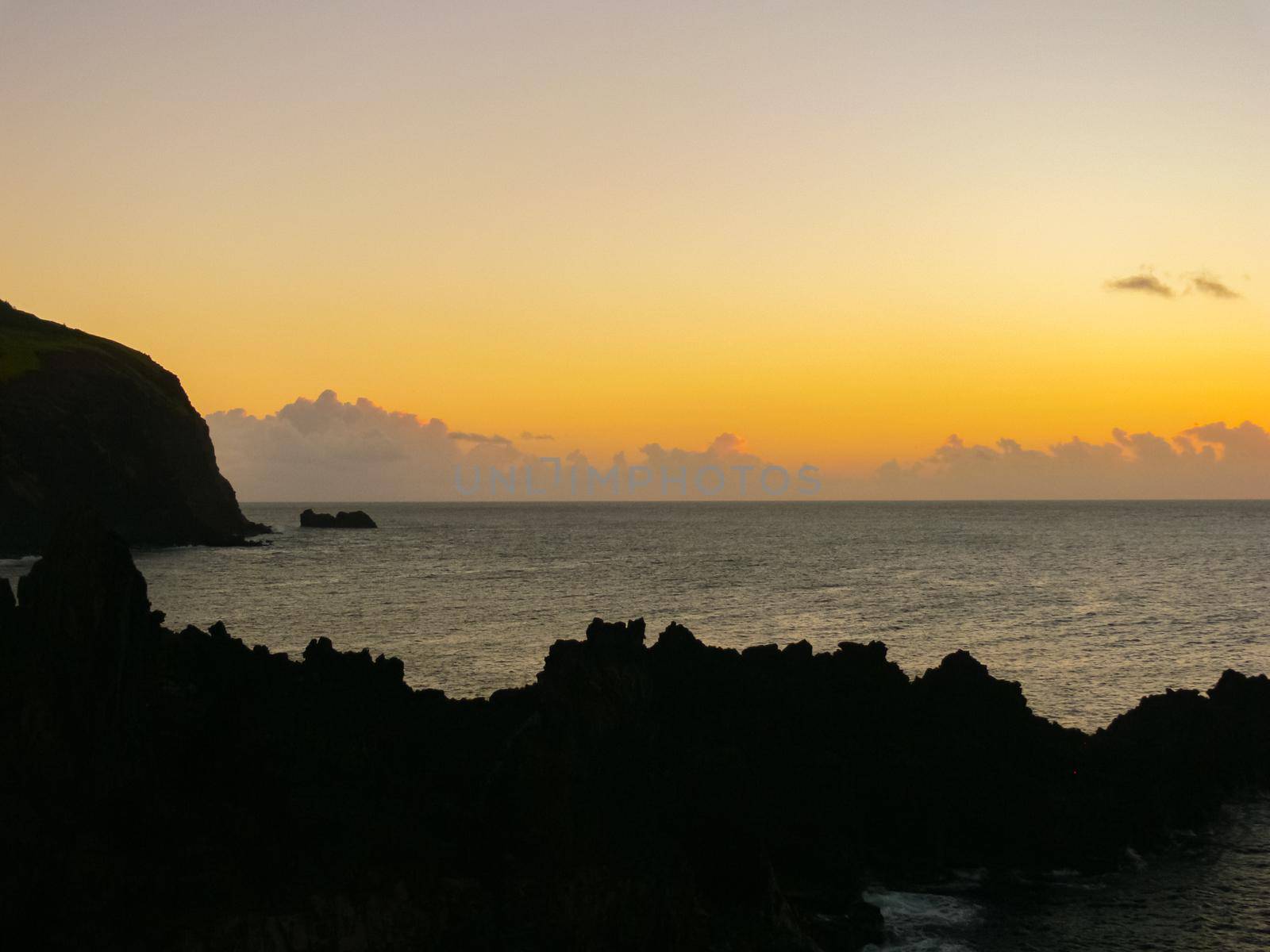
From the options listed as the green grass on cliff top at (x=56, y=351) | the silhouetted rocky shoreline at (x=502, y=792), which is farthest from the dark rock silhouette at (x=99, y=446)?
the silhouetted rocky shoreline at (x=502, y=792)

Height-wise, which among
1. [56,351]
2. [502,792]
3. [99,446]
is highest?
[56,351]

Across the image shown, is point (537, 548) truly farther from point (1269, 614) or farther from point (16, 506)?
point (1269, 614)

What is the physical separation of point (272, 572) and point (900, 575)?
2673 inches

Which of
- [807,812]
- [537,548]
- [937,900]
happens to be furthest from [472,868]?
[537,548]

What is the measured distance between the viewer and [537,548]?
166 meters

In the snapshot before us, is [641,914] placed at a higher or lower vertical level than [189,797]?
lower

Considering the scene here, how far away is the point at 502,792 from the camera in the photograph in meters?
21.5

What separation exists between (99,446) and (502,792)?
13858 cm

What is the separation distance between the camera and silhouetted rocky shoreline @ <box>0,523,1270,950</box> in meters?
18.0

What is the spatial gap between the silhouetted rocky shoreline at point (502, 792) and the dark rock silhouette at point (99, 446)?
349 ft

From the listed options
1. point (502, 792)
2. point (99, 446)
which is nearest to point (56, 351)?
point (99, 446)

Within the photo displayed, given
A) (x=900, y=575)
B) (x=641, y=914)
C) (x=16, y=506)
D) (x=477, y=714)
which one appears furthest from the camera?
(x=16, y=506)

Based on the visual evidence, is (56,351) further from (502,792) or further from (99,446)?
(502,792)

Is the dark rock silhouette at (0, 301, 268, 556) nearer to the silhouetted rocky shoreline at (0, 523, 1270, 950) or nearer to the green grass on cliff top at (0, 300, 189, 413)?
the green grass on cliff top at (0, 300, 189, 413)
